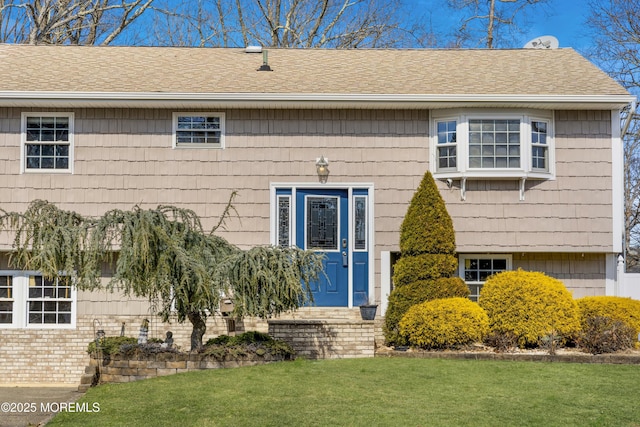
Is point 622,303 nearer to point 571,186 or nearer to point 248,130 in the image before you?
point 571,186

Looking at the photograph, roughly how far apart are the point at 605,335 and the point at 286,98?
6.41 m

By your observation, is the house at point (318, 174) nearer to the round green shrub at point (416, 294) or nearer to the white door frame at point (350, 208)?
the white door frame at point (350, 208)

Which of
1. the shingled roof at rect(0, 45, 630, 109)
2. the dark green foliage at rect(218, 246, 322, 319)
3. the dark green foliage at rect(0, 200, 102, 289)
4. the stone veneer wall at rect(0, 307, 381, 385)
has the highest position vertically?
the shingled roof at rect(0, 45, 630, 109)

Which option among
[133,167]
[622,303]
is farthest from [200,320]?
[622,303]

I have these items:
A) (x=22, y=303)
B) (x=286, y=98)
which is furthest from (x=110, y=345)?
(x=286, y=98)

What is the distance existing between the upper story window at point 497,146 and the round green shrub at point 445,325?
102 inches

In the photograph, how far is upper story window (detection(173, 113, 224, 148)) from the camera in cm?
1311

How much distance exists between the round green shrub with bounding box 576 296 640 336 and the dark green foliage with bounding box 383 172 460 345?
6.22 ft

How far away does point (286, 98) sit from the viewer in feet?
41.5

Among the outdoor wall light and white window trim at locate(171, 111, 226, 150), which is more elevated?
white window trim at locate(171, 111, 226, 150)

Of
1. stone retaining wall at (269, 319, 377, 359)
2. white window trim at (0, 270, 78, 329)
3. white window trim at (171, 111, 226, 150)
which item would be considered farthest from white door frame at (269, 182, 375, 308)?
white window trim at (0, 270, 78, 329)

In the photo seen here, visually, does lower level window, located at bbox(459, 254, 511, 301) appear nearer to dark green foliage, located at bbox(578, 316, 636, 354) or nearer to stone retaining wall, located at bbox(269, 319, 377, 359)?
dark green foliage, located at bbox(578, 316, 636, 354)

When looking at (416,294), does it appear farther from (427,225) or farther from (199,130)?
(199,130)

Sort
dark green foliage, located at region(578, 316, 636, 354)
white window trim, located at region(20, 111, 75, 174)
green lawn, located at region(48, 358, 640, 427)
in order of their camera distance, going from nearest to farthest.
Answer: green lawn, located at region(48, 358, 640, 427) → dark green foliage, located at region(578, 316, 636, 354) → white window trim, located at region(20, 111, 75, 174)
